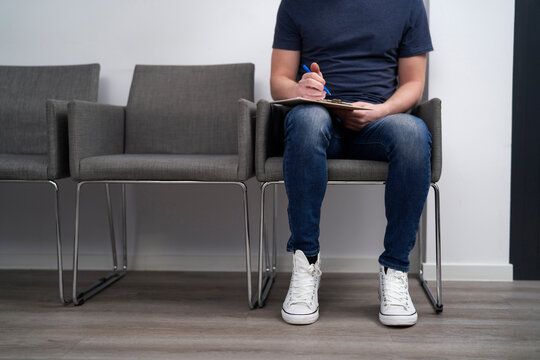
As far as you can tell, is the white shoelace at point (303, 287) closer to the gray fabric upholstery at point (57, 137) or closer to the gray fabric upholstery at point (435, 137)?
the gray fabric upholstery at point (435, 137)

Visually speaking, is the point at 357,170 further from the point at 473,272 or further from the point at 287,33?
the point at 473,272

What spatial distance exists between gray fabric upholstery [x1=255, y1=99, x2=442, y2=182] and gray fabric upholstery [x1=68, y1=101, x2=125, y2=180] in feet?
1.82

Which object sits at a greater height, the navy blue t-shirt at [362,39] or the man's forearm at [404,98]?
the navy blue t-shirt at [362,39]

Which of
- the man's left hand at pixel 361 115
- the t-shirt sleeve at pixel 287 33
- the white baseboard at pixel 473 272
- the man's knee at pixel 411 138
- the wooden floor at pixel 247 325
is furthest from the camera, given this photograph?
the white baseboard at pixel 473 272

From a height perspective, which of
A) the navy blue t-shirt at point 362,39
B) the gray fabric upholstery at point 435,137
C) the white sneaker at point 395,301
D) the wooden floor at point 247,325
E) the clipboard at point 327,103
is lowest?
the wooden floor at point 247,325

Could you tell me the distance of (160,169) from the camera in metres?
1.33

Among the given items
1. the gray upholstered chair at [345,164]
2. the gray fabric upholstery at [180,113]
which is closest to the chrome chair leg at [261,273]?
the gray upholstered chair at [345,164]

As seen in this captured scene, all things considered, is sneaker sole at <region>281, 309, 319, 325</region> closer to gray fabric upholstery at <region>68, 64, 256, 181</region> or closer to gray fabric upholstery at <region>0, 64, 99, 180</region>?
gray fabric upholstery at <region>68, 64, 256, 181</region>

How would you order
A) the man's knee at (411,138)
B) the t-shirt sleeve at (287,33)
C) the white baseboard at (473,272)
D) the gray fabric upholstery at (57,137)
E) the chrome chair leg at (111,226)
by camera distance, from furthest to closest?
1. the chrome chair leg at (111,226)
2. the white baseboard at (473,272)
3. the t-shirt sleeve at (287,33)
4. the gray fabric upholstery at (57,137)
5. the man's knee at (411,138)

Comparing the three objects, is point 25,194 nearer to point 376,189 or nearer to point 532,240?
point 376,189

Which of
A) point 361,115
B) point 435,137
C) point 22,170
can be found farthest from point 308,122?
point 22,170

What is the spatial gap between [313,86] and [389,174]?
32 cm

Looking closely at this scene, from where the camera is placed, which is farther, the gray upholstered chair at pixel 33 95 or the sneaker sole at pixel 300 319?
the gray upholstered chair at pixel 33 95

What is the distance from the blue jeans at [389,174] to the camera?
3.86 feet
